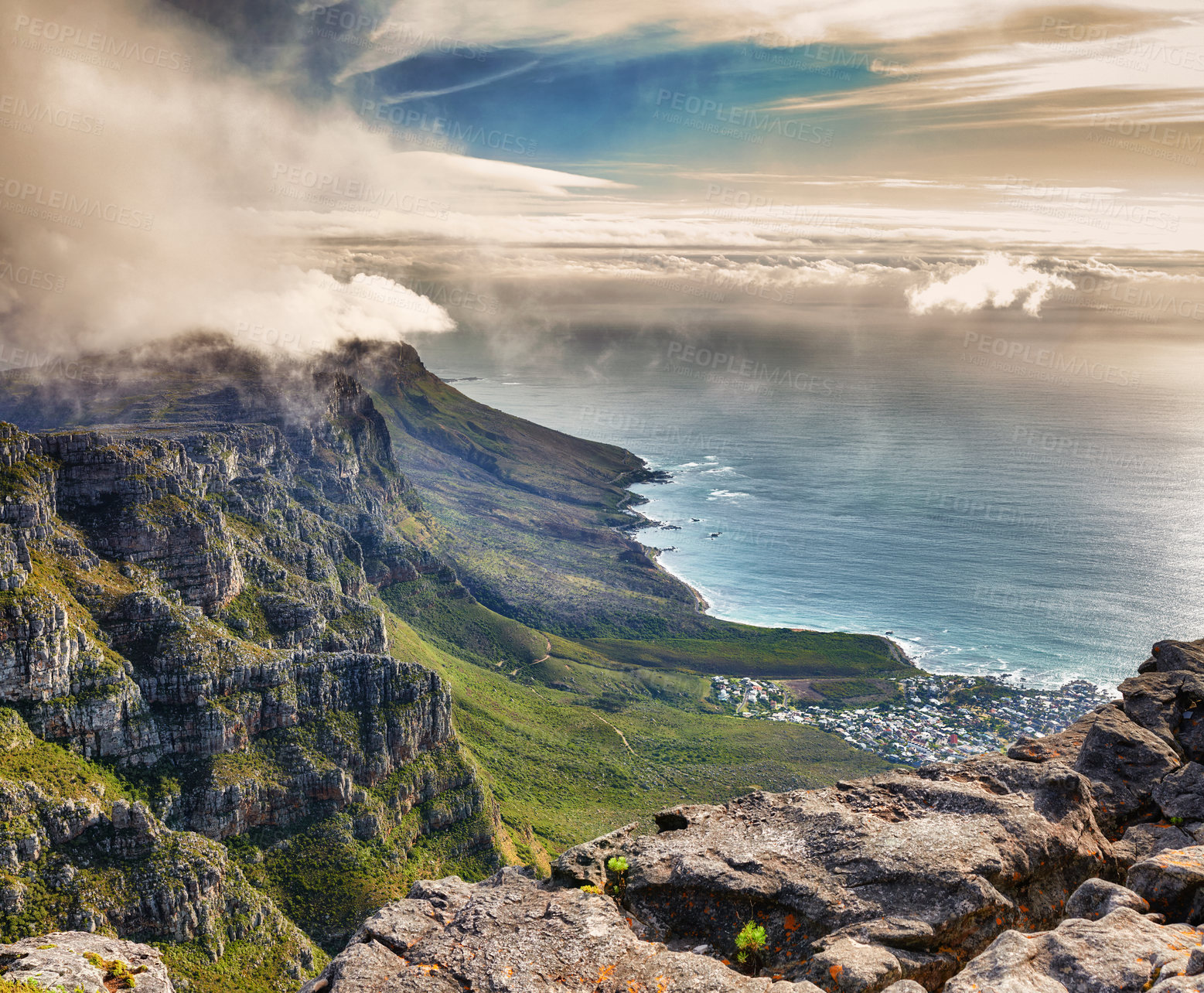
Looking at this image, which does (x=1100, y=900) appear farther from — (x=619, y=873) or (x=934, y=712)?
(x=934, y=712)

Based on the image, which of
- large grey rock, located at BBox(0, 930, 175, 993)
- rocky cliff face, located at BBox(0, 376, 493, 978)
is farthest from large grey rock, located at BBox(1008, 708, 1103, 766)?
rocky cliff face, located at BBox(0, 376, 493, 978)

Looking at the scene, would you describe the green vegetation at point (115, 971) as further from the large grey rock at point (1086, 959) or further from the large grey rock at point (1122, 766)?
the large grey rock at point (1122, 766)

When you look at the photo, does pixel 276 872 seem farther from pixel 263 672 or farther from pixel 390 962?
pixel 390 962

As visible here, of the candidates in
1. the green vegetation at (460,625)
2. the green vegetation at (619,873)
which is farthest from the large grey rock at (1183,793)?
the green vegetation at (460,625)

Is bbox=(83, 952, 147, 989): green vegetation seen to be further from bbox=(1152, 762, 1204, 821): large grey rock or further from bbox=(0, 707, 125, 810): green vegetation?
bbox=(0, 707, 125, 810): green vegetation

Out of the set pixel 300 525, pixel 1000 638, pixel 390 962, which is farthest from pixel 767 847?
pixel 1000 638

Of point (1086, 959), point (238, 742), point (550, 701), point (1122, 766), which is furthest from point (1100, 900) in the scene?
point (550, 701)
